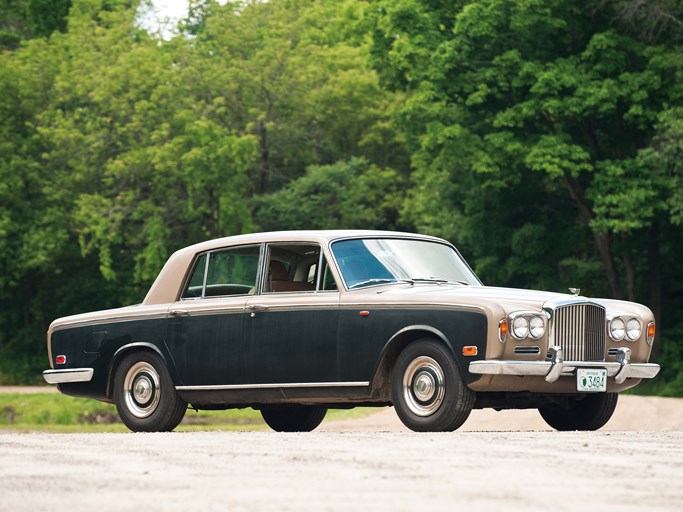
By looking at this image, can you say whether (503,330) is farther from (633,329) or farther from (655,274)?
(655,274)

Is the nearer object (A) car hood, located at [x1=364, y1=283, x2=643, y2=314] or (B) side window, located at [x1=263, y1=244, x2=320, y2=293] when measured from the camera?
(A) car hood, located at [x1=364, y1=283, x2=643, y2=314]

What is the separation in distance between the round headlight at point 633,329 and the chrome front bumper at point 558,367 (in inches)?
8.8

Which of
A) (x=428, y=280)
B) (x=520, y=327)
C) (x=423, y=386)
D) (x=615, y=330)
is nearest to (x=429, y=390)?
(x=423, y=386)

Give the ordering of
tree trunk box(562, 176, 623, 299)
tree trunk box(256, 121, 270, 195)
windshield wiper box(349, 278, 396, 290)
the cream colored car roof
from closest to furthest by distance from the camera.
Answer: windshield wiper box(349, 278, 396, 290), the cream colored car roof, tree trunk box(562, 176, 623, 299), tree trunk box(256, 121, 270, 195)

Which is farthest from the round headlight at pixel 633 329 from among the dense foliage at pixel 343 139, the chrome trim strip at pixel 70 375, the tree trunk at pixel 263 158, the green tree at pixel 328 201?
the tree trunk at pixel 263 158

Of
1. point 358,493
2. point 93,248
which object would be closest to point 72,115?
point 93,248

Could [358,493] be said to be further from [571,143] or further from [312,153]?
[312,153]

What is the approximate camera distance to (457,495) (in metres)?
7.65

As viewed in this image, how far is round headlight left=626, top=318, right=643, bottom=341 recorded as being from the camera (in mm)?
13242

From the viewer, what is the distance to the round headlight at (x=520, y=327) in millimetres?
12109

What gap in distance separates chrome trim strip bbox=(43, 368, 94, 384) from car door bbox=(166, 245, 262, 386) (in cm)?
102

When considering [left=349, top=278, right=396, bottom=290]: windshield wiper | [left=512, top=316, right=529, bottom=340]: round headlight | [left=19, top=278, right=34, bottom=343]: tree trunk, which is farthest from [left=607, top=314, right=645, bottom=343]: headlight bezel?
[left=19, top=278, right=34, bottom=343]: tree trunk

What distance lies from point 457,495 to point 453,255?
265 inches

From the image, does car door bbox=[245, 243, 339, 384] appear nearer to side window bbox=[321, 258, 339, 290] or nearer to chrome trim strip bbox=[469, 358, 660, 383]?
side window bbox=[321, 258, 339, 290]
